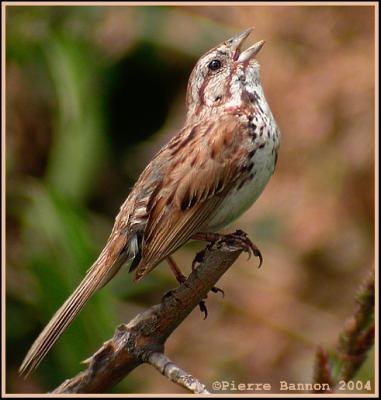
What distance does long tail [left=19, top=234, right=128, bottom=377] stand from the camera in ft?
10.6

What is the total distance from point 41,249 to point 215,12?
1970mm

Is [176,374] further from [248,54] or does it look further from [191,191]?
[248,54]

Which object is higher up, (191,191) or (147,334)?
(191,191)

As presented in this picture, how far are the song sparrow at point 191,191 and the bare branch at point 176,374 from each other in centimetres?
59

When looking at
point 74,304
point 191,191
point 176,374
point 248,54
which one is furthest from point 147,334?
point 248,54

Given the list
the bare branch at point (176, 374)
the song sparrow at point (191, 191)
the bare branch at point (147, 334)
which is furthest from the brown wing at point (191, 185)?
the bare branch at point (176, 374)

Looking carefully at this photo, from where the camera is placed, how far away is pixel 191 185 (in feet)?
11.8

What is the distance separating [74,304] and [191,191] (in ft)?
1.91

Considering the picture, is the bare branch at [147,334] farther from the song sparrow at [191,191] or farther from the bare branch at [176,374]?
the song sparrow at [191,191]

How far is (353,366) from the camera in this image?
9.16 feet

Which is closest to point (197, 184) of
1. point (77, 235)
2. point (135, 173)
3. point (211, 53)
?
point (211, 53)

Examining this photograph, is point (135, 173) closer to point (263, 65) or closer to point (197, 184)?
point (263, 65)

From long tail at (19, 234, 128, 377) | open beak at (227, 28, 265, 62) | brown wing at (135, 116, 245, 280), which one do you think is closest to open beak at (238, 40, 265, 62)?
open beak at (227, 28, 265, 62)

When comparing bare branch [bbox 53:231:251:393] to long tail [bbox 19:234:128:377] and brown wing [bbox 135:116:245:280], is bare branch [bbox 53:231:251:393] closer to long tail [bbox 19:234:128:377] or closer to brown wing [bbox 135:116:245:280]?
long tail [bbox 19:234:128:377]
